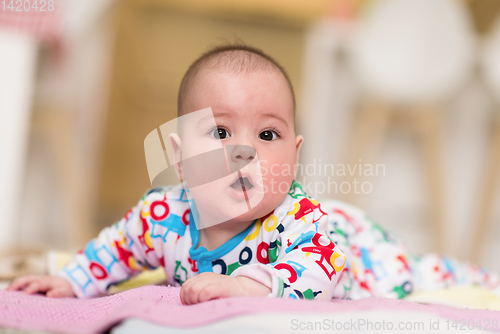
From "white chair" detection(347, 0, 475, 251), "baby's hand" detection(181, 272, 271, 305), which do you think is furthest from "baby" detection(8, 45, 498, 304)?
"white chair" detection(347, 0, 475, 251)

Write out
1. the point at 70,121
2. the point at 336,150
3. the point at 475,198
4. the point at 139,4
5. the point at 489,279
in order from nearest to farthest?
the point at 489,279
the point at 70,121
the point at 475,198
the point at 336,150
the point at 139,4

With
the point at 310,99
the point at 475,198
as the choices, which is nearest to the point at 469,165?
the point at 475,198

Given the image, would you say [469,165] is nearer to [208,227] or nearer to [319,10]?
[319,10]

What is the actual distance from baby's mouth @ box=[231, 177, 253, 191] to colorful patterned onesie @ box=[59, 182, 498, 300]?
6 cm

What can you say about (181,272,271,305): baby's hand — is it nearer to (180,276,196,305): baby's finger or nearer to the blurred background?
(180,276,196,305): baby's finger

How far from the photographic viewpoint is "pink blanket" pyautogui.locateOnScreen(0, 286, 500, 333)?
39cm

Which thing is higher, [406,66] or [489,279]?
[406,66]

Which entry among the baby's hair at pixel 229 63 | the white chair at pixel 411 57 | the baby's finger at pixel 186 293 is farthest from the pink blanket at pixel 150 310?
the white chair at pixel 411 57

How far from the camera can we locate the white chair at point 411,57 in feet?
5.20

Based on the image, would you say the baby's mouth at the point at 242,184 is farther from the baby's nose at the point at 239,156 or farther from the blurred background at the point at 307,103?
the blurred background at the point at 307,103

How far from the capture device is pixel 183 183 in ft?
2.03

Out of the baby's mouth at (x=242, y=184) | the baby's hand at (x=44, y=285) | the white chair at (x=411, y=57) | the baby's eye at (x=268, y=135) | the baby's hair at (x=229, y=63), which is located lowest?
the baby's hand at (x=44, y=285)

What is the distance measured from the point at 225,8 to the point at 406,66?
1102 mm

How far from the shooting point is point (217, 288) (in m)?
0.45
